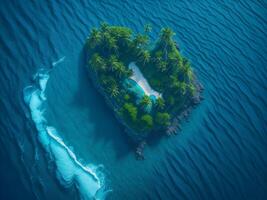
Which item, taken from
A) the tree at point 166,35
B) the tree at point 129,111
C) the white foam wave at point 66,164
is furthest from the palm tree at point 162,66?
the white foam wave at point 66,164

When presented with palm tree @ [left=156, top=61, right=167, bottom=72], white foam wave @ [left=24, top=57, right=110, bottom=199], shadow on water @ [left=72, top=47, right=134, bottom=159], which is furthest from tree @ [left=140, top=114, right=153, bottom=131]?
white foam wave @ [left=24, top=57, right=110, bottom=199]

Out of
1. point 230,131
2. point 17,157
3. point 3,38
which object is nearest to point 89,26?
point 3,38

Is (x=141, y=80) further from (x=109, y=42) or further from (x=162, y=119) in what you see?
(x=109, y=42)

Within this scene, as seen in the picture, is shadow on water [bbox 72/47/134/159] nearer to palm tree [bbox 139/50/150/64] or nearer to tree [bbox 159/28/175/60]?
palm tree [bbox 139/50/150/64]

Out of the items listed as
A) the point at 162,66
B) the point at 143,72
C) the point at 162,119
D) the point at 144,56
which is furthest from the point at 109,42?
the point at 162,119

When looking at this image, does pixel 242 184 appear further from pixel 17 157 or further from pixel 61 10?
pixel 61 10

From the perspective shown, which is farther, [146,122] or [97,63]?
[97,63]

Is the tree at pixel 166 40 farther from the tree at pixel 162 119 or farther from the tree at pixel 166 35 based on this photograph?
the tree at pixel 162 119
